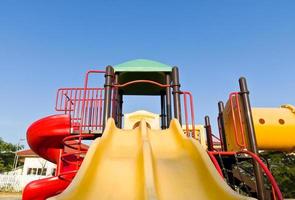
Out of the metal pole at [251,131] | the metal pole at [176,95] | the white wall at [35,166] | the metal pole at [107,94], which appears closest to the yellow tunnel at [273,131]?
the metal pole at [251,131]

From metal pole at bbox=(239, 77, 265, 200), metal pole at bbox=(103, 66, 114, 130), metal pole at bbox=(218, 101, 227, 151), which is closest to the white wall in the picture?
metal pole at bbox=(218, 101, 227, 151)

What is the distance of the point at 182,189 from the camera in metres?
2.38

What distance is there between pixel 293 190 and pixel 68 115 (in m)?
13.4

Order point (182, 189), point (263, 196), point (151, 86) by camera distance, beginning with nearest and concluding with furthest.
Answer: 1. point (182, 189)
2. point (263, 196)
3. point (151, 86)

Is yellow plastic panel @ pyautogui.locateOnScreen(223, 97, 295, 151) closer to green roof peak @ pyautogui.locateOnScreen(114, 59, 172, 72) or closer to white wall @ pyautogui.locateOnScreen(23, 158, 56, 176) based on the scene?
green roof peak @ pyautogui.locateOnScreen(114, 59, 172, 72)

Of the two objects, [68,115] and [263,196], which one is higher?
[68,115]

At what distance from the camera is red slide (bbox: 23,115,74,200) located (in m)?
5.46

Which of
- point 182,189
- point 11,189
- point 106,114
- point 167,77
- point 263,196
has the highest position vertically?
point 167,77

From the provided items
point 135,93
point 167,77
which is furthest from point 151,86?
point 167,77

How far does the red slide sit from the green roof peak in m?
2.00

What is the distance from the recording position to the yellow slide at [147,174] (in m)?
2.21

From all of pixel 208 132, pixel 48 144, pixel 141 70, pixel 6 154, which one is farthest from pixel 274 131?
pixel 6 154

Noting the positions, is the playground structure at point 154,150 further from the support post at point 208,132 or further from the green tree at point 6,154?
the green tree at point 6,154

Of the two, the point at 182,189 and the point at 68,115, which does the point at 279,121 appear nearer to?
the point at 182,189
